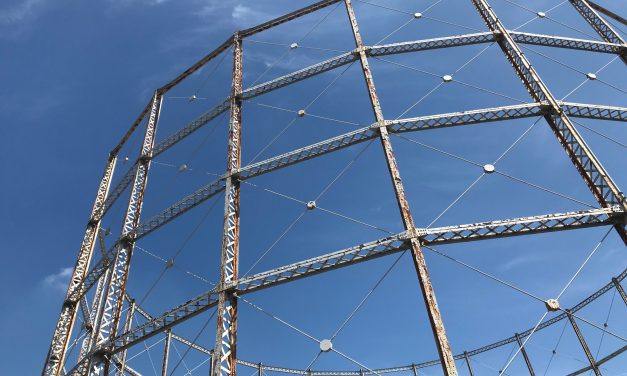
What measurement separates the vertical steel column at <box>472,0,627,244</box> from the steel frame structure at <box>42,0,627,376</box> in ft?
0.08

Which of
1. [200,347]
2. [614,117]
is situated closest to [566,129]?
[614,117]

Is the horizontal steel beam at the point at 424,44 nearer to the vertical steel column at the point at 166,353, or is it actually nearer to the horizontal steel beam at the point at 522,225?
the horizontal steel beam at the point at 522,225

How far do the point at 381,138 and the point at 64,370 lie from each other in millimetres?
12564

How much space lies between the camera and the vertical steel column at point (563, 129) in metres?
9.51

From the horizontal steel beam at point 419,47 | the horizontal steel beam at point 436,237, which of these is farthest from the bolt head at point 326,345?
the horizontal steel beam at point 419,47

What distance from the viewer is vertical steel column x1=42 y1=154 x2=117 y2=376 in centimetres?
1503

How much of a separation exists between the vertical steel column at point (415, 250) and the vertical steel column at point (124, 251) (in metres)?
8.27

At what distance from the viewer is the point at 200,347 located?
2264cm

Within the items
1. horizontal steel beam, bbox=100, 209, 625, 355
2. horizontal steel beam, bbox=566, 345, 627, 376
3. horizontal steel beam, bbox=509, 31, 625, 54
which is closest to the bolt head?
horizontal steel beam, bbox=100, 209, 625, 355

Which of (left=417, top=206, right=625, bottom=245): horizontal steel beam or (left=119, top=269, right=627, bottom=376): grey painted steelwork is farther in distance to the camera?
(left=119, top=269, right=627, bottom=376): grey painted steelwork

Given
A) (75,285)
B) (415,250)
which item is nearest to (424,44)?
(415,250)

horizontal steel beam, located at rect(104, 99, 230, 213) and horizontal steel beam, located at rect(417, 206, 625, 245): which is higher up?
horizontal steel beam, located at rect(104, 99, 230, 213)

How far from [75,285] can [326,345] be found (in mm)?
11810

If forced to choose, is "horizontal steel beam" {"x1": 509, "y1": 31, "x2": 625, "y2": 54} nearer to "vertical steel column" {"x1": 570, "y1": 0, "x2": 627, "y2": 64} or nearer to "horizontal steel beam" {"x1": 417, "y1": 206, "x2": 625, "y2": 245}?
"vertical steel column" {"x1": 570, "y1": 0, "x2": 627, "y2": 64}
